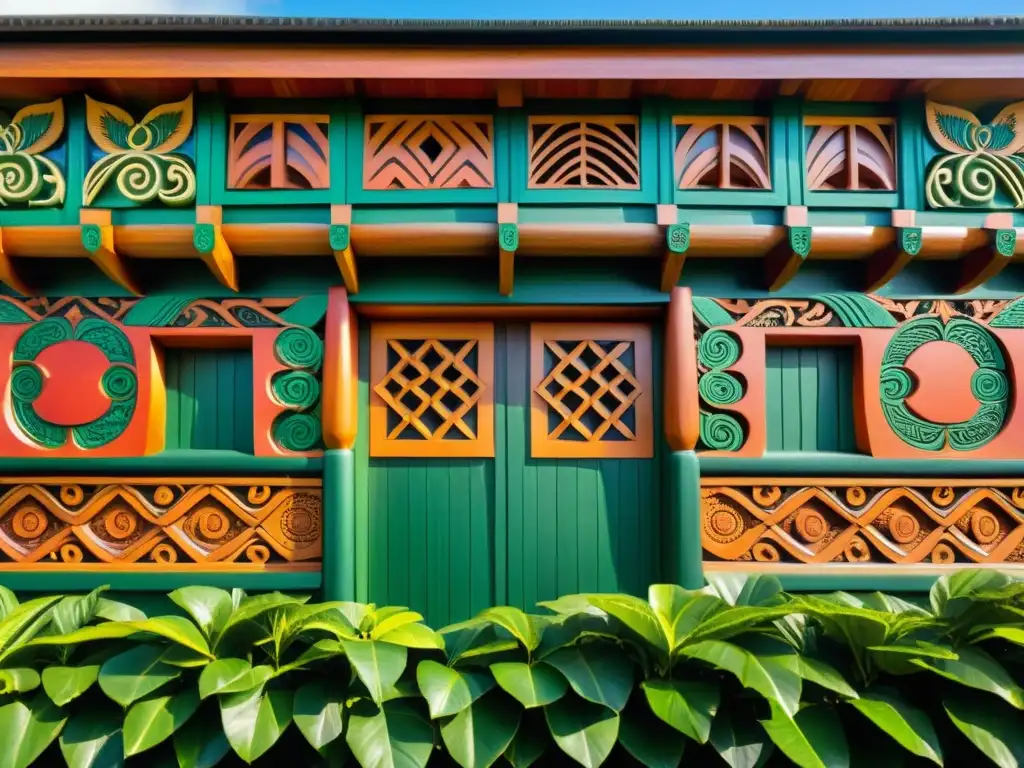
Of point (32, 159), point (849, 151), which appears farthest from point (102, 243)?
point (849, 151)

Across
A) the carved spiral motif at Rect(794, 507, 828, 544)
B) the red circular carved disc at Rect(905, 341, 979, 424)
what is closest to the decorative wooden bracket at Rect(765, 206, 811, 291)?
the red circular carved disc at Rect(905, 341, 979, 424)

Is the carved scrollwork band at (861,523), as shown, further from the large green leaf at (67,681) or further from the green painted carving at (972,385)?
the large green leaf at (67,681)

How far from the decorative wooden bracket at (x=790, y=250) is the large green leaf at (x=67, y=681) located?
334 cm

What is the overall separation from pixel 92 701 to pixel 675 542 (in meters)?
2.48

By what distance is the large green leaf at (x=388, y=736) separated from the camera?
2.23 metres

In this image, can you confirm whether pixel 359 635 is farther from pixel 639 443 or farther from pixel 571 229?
pixel 571 229

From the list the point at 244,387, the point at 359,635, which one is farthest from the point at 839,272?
the point at 244,387

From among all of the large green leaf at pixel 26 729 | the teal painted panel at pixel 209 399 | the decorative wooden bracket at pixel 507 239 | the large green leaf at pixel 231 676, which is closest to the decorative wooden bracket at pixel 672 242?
the decorative wooden bracket at pixel 507 239

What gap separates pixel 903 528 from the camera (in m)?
3.16

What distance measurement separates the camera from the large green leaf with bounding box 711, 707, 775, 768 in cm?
225

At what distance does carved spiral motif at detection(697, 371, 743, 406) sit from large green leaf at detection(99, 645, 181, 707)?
253 centimetres

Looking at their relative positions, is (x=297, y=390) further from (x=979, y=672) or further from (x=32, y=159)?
(x=979, y=672)

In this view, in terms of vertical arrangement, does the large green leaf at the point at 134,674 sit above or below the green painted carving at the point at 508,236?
below

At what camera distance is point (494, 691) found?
2457mm
